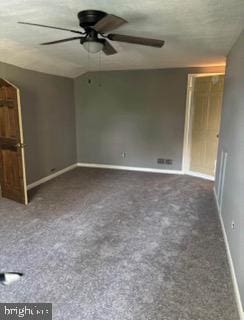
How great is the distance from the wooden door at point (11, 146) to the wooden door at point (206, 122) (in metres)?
3.41

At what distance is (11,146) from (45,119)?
133 cm

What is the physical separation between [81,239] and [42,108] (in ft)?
9.55

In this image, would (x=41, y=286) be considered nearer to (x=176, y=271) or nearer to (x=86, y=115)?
(x=176, y=271)

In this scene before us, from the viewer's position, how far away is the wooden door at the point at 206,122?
449 centimetres

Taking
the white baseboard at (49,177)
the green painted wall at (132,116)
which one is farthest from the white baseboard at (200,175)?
the white baseboard at (49,177)

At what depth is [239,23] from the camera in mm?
2240

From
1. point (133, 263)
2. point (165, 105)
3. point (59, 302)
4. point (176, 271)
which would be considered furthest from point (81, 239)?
point (165, 105)

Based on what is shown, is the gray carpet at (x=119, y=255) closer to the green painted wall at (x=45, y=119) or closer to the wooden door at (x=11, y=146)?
the wooden door at (x=11, y=146)

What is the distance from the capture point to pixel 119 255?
92.7 inches

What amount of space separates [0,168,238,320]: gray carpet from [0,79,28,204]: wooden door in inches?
9.9

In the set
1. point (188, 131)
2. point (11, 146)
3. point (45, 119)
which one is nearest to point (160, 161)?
point (188, 131)
